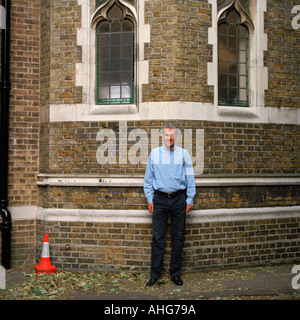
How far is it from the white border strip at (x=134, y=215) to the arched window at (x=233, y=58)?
75.1 inches

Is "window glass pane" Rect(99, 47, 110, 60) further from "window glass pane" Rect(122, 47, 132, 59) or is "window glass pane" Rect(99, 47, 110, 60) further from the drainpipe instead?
the drainpipe

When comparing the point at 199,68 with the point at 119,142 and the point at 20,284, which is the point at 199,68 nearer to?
the point at 119,142

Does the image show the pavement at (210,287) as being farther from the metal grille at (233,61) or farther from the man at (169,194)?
the metal grille at (233,61)

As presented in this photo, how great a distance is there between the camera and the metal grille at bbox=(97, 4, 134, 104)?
816 centimetres

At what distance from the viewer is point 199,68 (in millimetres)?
7918

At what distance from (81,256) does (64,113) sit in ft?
7.91

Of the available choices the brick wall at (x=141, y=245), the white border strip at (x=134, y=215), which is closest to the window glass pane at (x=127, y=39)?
the white border strip at (x=134, y=215)

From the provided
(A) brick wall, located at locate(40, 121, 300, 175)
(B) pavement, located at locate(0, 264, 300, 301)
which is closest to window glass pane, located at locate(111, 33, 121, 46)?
(A) brick wall, located at locate(40, 121, 300, 175)

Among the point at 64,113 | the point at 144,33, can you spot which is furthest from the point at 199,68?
the point at 64,113

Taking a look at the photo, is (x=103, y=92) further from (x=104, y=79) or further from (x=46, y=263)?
(x=46, y=263)

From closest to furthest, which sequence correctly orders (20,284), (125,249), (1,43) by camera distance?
(20,284)
(125,249)
(1,43)

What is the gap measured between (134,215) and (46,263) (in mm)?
1604

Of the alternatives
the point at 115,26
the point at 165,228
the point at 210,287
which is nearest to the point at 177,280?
the point at 210,287

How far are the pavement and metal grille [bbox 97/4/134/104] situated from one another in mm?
3078
